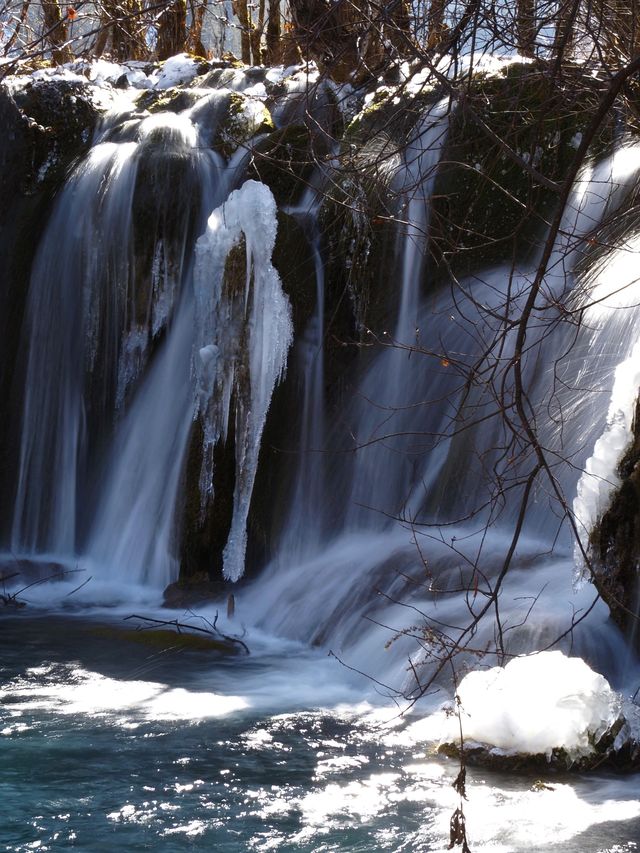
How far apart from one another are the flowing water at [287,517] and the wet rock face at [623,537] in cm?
9

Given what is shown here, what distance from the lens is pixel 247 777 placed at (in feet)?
14.7

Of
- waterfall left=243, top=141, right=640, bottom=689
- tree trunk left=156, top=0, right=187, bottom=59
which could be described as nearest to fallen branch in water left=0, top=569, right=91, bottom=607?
waterfall left=243, top=141, right=640, bottom=689

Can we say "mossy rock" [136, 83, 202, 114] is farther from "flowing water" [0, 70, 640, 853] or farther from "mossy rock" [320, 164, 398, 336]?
"mossy rock" [320, 164, 398, 336]

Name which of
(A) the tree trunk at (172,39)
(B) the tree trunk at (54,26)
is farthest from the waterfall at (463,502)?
(A) the tree trunk at (172,39)

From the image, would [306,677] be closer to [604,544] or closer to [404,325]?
[604,544]

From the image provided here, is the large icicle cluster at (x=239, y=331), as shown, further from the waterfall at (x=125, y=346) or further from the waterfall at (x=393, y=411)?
the waterfall at (x=393, y=411)

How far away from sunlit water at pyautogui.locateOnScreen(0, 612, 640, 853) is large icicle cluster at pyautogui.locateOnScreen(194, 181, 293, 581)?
6.29ft

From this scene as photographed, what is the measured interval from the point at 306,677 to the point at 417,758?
1369mm

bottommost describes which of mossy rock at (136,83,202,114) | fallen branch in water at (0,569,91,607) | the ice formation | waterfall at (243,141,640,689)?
fallen branch in water at (0,569,91,607)

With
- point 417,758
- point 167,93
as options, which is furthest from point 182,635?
point 167,93

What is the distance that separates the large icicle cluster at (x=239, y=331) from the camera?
7641 mm

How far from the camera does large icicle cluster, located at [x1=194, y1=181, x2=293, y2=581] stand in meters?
7.64

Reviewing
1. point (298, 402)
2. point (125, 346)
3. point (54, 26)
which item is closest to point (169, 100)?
point (125, 346)

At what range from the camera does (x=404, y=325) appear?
7945mm
